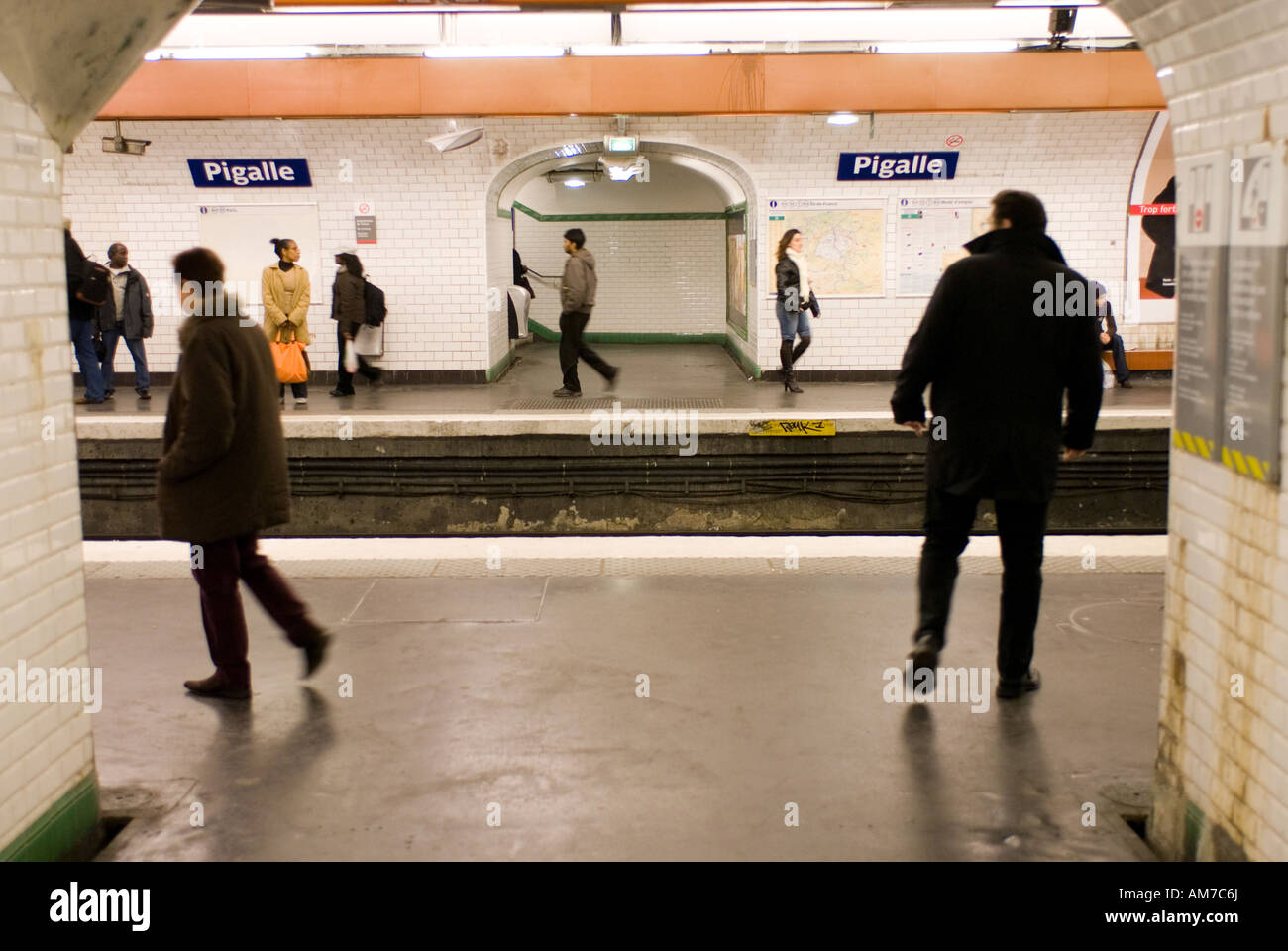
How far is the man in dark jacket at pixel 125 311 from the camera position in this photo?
11.6 meters

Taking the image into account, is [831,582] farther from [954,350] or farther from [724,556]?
[954,350]

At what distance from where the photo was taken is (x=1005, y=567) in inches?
160

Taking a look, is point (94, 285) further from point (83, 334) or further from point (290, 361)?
point (290, 361)

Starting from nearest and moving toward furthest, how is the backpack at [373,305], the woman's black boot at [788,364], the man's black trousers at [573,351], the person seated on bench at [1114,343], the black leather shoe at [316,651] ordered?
the black leather shoe at [316,651]
the man's black trousers at [573,351]
the woman's black boot at [788,364]
the person seated on bench at [1114,343]
the backpack at [373,305]

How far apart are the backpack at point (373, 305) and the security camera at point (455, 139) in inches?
64.4

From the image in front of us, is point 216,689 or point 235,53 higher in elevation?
point 235,53

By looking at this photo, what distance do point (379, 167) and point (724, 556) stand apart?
28.7ft

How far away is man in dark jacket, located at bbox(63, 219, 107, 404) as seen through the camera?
10758mm

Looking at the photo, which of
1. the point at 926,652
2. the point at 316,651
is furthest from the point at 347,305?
the point at 926,652

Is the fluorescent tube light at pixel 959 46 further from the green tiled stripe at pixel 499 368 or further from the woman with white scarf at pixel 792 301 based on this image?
the green tiled stripe at pixel 499 368

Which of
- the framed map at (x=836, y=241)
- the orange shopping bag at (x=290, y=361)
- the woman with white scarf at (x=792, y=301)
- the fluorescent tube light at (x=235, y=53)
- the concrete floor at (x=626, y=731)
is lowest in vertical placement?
the concrete floor at (x=626, y=731)

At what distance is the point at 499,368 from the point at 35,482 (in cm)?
1177

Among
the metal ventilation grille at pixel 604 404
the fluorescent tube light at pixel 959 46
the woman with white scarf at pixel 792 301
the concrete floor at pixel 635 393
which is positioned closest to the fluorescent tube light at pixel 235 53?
the concrete floor at pixel 635 393
